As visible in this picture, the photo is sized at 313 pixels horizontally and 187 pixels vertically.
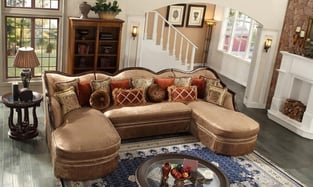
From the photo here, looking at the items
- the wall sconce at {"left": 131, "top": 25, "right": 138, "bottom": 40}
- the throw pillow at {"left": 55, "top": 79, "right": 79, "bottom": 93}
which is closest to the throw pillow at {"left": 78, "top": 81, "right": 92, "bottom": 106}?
the throw pillow at {"left": 55, "top": 79, "right": 79, "bottom": 93}

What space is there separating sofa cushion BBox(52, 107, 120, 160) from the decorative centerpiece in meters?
2.47

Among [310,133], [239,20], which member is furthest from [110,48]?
[239,20]

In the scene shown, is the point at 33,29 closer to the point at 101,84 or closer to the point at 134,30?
the point at 134,30

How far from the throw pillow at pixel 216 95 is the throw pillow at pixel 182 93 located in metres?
0.27

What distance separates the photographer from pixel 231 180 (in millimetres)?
4734

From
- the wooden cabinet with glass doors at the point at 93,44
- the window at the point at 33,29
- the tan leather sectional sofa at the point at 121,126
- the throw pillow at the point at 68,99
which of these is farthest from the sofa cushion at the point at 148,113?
the window at the point at 33,29

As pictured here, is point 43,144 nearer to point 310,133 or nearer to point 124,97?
point 124,97

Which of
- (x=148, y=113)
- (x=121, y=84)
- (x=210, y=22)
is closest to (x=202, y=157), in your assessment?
(x=148, y=113)

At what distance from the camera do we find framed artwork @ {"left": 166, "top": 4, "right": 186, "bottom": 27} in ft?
33.6

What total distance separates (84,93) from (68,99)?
36 cm

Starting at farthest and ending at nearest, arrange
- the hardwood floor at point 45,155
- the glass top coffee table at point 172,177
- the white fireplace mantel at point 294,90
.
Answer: the white fireplace mantel at point 294,90, the hardwood floor at point 45,155, the glass top coffee table at point 172,177

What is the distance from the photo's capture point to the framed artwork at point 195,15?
10.6 m

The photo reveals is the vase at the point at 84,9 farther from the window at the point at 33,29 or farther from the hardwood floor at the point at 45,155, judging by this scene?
the hardwood floor at the point at 45,155

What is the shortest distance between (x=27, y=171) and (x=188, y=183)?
7.06ft
